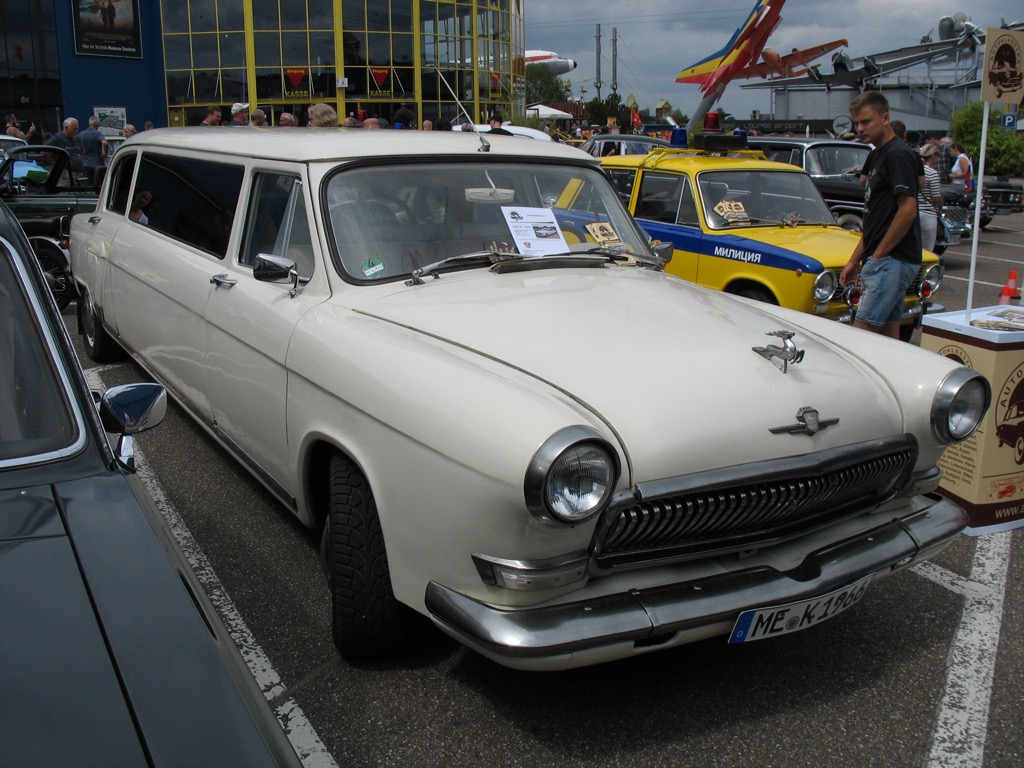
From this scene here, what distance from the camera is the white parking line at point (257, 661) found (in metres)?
2.62

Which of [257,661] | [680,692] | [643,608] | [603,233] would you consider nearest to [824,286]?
[603,233]

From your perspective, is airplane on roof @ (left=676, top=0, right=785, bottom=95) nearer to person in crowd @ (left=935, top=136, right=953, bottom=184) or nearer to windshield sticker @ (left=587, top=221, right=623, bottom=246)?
person in crowd @ (left=935, top=136, right=953, bottom=184)

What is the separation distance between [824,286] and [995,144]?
2473cm

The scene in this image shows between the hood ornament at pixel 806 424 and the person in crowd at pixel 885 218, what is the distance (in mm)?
2778

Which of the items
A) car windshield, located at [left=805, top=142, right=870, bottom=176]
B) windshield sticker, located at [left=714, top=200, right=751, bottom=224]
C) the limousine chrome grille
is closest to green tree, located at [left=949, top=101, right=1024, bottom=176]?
car windshield, located at [left=805, top=142, right=870, bottom=176]

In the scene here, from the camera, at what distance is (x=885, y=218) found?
536 cm

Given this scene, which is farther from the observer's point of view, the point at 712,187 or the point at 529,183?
the point at 712,187

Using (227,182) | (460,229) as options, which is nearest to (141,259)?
(227,182)

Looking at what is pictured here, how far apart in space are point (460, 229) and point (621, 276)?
696 mm

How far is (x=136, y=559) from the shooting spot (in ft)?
5.98

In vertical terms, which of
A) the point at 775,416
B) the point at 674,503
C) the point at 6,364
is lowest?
the point at 674,503

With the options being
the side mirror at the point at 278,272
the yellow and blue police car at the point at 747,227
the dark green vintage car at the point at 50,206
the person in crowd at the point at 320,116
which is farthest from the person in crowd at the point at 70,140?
the side mirror at the point at 278,272

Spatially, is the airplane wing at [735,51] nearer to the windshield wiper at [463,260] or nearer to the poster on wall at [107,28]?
the windshield wiper at [463,260]

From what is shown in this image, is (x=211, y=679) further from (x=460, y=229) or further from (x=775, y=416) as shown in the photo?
(x=460, y=229)
